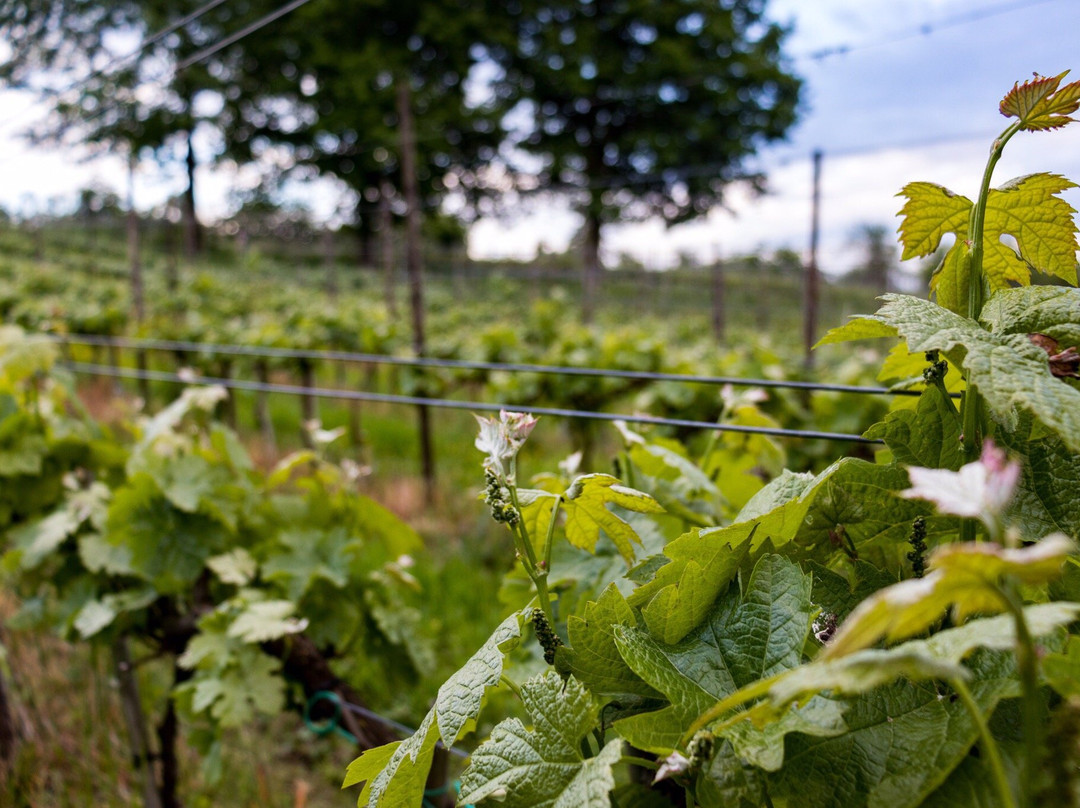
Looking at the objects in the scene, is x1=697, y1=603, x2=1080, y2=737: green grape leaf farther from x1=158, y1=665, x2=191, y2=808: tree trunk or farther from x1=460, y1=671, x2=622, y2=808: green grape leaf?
x1=158, y1=665, x2=191, y2=808: tree trunk

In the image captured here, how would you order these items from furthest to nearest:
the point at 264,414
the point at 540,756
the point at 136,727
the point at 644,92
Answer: the point at 644,92, the point at 264,414, the point at 136,727, the point at 540,756

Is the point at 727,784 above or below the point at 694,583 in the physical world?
below

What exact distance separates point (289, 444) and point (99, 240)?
78.1 feet

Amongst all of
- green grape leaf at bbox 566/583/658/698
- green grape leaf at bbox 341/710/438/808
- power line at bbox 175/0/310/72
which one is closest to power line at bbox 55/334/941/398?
green grape leaf at bbox 566/583/658/698

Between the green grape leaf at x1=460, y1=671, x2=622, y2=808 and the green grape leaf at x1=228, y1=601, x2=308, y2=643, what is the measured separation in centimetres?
107

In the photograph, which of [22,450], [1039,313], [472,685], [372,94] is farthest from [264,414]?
[372,94]

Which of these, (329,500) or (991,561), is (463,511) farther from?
(991,561)

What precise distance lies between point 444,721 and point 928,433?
0.53m

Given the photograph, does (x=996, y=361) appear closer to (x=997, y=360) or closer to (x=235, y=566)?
(x=997, y=360)

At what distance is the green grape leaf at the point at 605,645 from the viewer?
741mm

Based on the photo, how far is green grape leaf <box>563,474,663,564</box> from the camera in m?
0.85

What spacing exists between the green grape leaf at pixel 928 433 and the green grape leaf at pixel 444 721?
409 millimetres

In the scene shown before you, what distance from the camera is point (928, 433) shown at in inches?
30.0

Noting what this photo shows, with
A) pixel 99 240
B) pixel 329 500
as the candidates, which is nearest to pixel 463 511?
pixel 329 500
